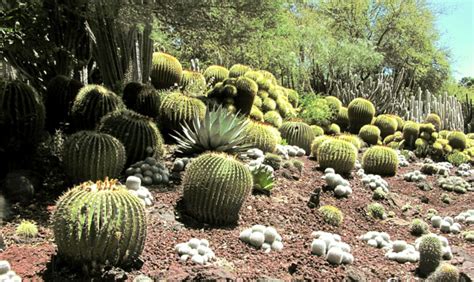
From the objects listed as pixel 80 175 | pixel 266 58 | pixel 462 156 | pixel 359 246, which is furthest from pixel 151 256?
pixel 266 58

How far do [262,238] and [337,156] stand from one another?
4279 millimetres

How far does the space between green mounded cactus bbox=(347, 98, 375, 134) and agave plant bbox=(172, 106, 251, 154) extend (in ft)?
30.6

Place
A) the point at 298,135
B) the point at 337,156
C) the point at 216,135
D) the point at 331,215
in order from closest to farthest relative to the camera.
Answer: the point at 331,215 < the point at 216,135 < the point at 337,156 < the point at 298,135

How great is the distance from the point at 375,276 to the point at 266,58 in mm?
19939

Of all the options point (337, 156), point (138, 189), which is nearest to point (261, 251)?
point (138, 189)

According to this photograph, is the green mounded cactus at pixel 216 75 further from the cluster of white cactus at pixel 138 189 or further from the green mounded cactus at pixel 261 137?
the cluster of white cactus at pixel 138 189

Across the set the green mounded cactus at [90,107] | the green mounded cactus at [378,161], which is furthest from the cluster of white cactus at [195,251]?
the green mounded cactus at [378,161]

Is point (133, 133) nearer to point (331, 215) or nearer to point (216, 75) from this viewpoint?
point (331, 215)

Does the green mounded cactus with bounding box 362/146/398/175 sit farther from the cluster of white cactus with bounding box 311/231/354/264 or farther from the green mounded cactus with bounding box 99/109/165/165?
the cluster of white cactus with bounding box 311/231/354/264

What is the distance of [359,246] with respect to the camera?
737 centimetres

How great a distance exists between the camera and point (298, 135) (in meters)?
12.4

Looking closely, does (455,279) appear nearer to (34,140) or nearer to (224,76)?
(34,140)

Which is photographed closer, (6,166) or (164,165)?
(6,166)

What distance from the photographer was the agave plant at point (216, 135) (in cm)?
851
